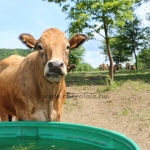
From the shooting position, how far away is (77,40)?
5.02 meters

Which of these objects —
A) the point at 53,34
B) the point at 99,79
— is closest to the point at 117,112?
the point at 53,34

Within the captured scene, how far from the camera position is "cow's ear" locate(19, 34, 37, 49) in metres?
4.81

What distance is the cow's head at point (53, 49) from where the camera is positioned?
3922 millimetres

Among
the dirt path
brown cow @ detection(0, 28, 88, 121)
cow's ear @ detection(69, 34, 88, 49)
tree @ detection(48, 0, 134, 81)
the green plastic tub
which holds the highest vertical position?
tree @ detection(48, 0, 134, 81)

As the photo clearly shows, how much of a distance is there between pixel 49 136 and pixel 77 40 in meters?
1.94

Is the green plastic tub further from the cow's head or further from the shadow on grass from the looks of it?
the shadow on grass

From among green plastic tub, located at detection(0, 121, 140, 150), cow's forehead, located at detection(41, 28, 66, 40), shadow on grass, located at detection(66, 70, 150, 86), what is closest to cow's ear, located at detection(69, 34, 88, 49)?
cow's forehead, located at detection(41, 28, 66, 40)

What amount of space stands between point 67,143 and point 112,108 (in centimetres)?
697

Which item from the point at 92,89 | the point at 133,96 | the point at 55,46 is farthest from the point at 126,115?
the point at 92,89

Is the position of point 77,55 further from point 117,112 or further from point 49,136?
point 49,136

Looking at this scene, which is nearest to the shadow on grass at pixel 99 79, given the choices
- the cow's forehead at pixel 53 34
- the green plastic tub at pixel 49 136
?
the cow's forehead at pixel 53 34

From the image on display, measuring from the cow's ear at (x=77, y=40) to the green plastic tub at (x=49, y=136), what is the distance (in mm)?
1828

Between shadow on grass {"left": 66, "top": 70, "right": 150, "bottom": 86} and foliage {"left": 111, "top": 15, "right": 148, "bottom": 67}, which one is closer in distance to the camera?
shadow on grass {"left": 66, "top": 70, "right": 150, "bottom": 86}

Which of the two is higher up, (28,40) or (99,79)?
(28,40)
